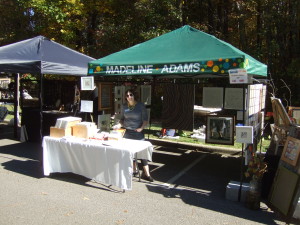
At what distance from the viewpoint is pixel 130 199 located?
4703 mm

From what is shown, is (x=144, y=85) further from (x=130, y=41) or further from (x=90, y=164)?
(x=130, y=41)

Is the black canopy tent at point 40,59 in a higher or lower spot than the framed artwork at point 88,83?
higher

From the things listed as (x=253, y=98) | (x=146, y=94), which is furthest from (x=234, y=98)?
(x=146, y=94)

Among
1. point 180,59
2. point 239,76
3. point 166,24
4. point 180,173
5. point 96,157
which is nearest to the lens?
point 239,76

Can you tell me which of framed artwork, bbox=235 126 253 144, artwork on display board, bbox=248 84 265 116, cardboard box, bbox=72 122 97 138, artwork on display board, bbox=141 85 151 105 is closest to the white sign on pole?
framed artwork, bbox=235 126 253 144

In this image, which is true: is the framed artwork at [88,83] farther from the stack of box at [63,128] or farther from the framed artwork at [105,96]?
the framed artwork at [105,96]

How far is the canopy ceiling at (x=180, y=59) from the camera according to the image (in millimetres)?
4934

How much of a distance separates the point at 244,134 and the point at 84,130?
271 cm

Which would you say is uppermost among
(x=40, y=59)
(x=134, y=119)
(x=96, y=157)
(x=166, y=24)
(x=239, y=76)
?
(x=166, y=24)

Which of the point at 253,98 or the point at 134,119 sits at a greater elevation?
the point at 253,98

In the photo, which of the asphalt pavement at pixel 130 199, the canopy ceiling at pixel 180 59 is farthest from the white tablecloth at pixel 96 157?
the canopy ceiling at pixel 180 59

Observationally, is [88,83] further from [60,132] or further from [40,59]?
[40,59]

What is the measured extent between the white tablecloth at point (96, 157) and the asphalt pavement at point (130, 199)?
22 centimetres

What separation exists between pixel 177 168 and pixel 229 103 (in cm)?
172
